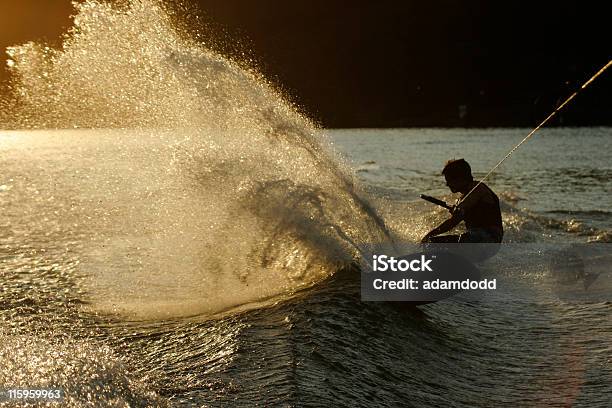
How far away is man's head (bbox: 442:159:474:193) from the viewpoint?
11422 millimetres

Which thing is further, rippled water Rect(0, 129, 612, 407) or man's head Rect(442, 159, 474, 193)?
man's head Rect(442, 159, 474, 193)

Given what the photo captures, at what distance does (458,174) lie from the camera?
11.4 meters

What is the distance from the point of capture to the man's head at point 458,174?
11.4 meters

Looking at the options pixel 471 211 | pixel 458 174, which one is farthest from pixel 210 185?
pixel 471 211

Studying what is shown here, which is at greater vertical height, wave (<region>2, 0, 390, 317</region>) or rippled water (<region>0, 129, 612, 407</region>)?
wave (<region>2, 0, 390, 317</region>)

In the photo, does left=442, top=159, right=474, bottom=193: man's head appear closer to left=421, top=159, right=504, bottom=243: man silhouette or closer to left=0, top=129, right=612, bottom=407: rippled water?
left=421, top=159, right=504, bottom=243: man silhouette

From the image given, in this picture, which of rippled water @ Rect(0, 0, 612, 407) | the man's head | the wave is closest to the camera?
rippled water @ Rect(0, 0, 612, 407)

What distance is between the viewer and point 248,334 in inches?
358

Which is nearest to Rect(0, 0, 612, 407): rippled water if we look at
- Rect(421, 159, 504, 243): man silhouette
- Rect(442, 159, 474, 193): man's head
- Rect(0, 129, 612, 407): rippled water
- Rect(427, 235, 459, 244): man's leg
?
Rect(0, 129, 612, 407): rippled water

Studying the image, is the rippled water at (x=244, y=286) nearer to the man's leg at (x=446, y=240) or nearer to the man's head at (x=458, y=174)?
the man's leg at (x=446, y=240)

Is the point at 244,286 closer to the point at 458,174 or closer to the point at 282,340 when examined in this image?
the point at 282,340

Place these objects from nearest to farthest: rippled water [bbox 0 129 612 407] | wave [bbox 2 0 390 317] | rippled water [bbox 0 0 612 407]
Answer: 1. rippled water [bbox 0 129 612 407]
2. rippled water [bbox 0 0 612 407]
3. wave [bbox 2 0 390 317]

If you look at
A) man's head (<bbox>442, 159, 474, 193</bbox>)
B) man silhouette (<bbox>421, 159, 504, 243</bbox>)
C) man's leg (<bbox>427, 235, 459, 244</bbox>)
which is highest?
man's head (<bbox>442, 159, 474, 193</bbox>)

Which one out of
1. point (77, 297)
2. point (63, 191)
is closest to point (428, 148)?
point (63, 191)
